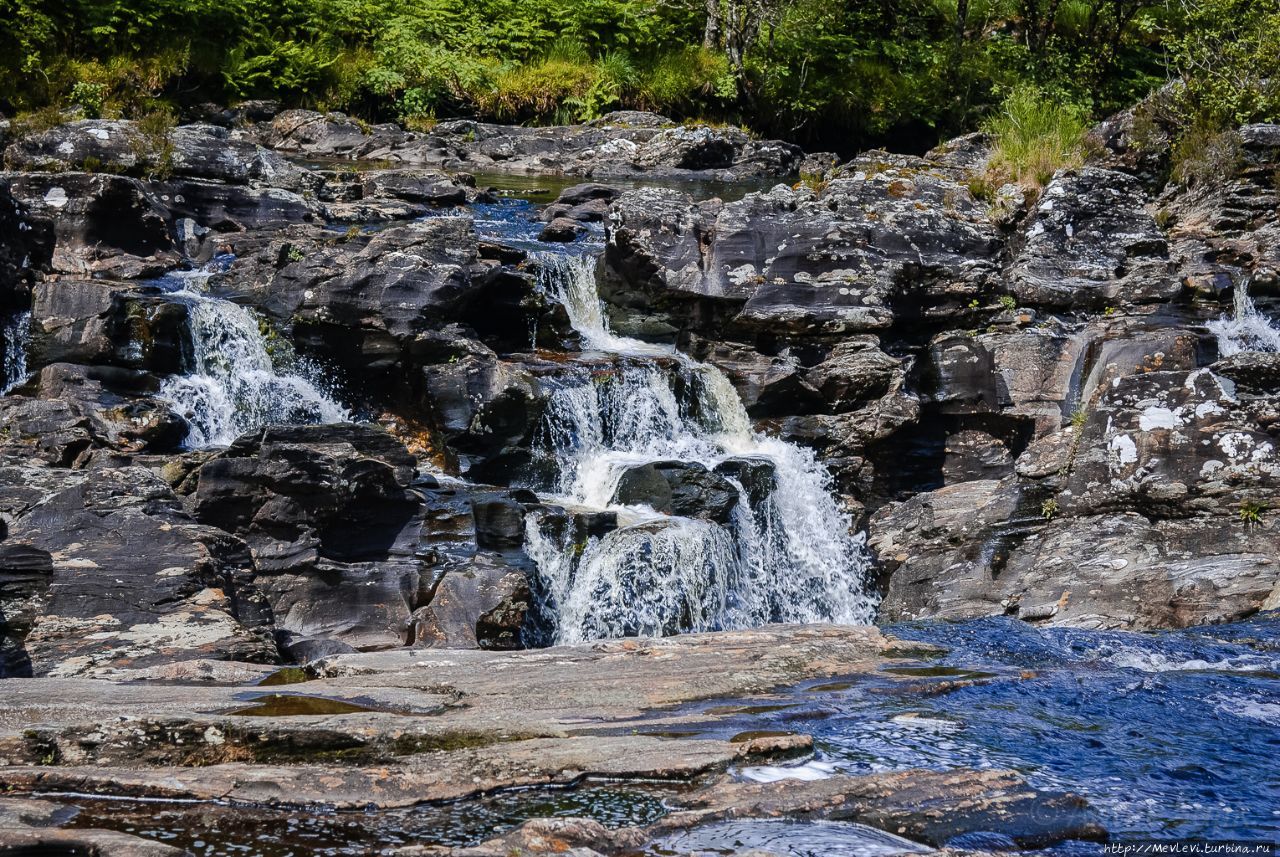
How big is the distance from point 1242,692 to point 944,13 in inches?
1269

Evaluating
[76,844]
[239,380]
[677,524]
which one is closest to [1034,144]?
[677,524]

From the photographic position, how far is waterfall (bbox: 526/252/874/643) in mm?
12219

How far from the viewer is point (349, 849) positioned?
13.9ft

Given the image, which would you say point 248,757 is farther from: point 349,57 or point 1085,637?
point 349,57

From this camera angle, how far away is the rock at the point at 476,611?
1080 cm

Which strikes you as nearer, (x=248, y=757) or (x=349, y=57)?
(x=248, y=757)

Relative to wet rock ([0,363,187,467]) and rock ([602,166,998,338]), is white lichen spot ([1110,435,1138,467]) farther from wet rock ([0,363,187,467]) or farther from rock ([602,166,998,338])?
wet rock ([0,363,187,467])

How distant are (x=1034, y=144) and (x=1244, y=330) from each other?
5332 mm

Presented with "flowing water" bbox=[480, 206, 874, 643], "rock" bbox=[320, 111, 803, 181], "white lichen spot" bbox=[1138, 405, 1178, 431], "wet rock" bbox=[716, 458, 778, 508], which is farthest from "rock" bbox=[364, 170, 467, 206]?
"white lichen spot" bbox=[1138, 405, 1178, 431]

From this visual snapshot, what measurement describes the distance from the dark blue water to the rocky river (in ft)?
0.14

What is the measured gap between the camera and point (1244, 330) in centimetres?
1447

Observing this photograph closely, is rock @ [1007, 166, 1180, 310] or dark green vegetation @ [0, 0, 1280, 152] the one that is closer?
rock @ [1007, 166, 1180, 310]

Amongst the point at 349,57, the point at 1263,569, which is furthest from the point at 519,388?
the point at 349,57

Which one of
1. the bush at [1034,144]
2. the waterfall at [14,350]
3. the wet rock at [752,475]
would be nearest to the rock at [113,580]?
the waterfall at [14,350]
